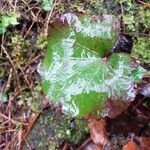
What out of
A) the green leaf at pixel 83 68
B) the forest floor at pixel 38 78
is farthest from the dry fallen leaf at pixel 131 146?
the green leaf at pixel 83 68

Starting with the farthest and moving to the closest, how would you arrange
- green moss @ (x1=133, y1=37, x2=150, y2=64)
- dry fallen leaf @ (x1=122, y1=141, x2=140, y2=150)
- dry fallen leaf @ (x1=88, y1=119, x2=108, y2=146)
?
green moss @ (x1=133, y1=37, x2=150, y2=64) → dry fallen leaf @ (x1=88, y1=119, x2=108, y2=146) → dry fallen leaf @ (x1=122, y1=141, x2=140, y2=150)

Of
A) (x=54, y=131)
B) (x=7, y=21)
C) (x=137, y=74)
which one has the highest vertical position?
(x=7, y=21)

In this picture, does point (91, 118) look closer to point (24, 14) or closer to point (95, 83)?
point (95, 83)

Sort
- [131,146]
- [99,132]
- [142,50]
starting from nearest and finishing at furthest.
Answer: [131,146] < [99,132] < [142,50]

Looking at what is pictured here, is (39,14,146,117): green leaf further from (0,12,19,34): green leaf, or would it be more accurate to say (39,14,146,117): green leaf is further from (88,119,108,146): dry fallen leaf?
(0,12,19,34): green leaf

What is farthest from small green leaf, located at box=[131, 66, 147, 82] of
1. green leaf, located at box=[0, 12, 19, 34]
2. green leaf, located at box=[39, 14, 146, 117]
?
Answer: green leaf, located at box=[0, 12, 19, 34]

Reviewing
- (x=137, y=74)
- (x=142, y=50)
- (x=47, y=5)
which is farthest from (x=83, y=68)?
(x=47, y=5)

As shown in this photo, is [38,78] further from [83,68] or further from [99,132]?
[99,132]
